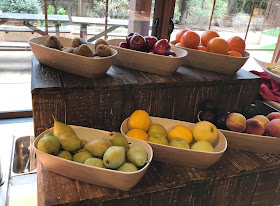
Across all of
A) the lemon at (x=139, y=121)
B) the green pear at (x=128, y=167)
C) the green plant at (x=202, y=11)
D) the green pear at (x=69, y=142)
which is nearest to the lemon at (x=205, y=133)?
the lemon at (x=139, y=121)

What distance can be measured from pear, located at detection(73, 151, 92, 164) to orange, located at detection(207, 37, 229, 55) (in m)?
0.63

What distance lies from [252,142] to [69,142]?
605 mm

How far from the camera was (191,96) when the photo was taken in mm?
1014

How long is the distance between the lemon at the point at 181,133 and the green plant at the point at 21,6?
1.36 m

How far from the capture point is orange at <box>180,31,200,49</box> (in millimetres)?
1091

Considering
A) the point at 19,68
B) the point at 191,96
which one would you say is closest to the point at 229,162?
the point at 191,96

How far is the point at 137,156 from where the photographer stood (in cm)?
72

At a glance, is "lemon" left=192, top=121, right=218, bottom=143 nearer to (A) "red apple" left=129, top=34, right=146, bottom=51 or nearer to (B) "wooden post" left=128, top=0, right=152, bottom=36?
(A) "red apple" left=129, top=34, right=146, bottom=51

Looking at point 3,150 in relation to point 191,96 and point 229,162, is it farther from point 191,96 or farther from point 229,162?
point 229,162

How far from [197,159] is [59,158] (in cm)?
39

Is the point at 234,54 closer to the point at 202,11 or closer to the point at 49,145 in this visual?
the point at 49,145

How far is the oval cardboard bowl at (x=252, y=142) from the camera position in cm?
92

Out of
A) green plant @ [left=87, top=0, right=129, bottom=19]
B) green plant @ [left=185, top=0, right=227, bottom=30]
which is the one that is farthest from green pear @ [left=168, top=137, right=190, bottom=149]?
green plant @ [left=185, top=0, right=227, bottom=30]

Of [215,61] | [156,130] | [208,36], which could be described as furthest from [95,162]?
[208,36]
